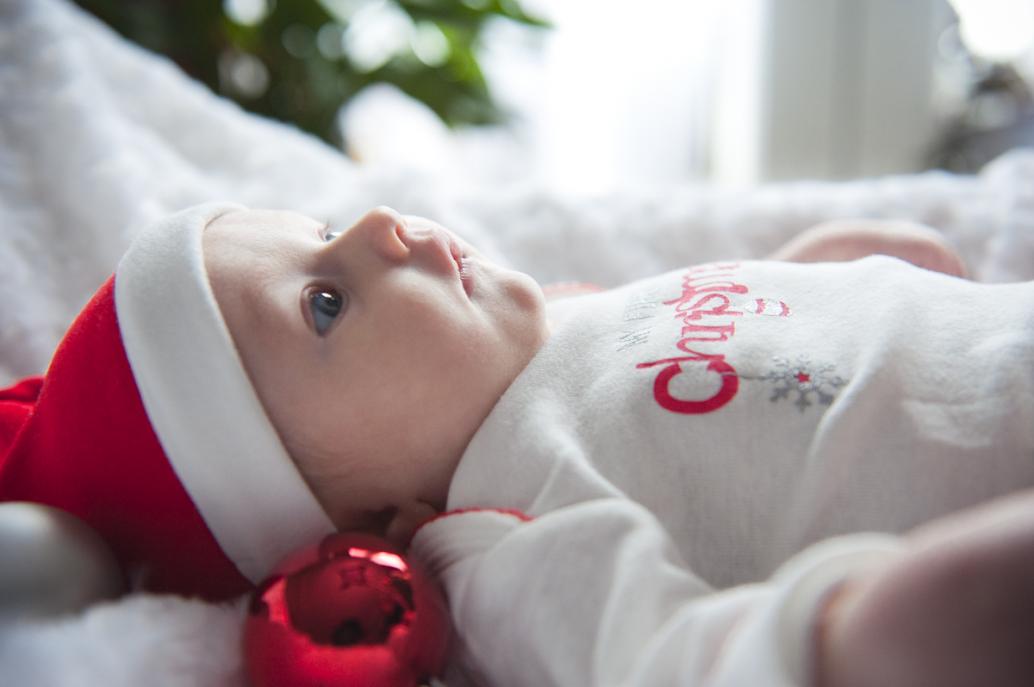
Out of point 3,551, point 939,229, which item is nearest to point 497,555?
point 3,551

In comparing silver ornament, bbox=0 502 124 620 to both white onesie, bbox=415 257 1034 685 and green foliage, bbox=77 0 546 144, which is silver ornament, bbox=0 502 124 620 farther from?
green foliage, bbox=77 0 546 144

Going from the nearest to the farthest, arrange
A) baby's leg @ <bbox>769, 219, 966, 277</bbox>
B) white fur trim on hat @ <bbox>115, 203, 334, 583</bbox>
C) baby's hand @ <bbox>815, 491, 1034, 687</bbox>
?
baby's hand @ <bbox>815, 491, 1034, 687</bbox>, white fur trim on hat @ <bbox>115, 203, 334, 583</bbox>, baby's leg @ <bbox>769, 219, 966, 277</bbox>

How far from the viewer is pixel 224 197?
1.12 m

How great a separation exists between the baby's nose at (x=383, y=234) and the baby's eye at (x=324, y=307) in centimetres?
5

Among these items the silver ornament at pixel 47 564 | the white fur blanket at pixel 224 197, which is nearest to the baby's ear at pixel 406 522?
the silver ornament at pixel 47 564

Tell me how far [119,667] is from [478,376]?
324 mm

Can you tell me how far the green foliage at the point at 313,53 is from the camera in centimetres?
179

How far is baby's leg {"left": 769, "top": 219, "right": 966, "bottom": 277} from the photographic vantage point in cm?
95

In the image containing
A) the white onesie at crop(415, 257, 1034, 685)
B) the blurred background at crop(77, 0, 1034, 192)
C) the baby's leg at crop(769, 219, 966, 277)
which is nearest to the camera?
the white onesie at crop(415, 257, 1034, 685)

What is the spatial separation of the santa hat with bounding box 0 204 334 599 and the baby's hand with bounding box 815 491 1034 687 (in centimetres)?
41

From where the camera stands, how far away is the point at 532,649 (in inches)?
22.2

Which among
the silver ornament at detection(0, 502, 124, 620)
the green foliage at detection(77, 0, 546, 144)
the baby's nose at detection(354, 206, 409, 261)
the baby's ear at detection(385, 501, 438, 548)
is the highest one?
the green foliage at detection(77, 0, 546, 144)

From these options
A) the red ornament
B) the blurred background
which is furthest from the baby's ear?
the blurred background

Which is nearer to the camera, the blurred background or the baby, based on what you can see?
the baby
